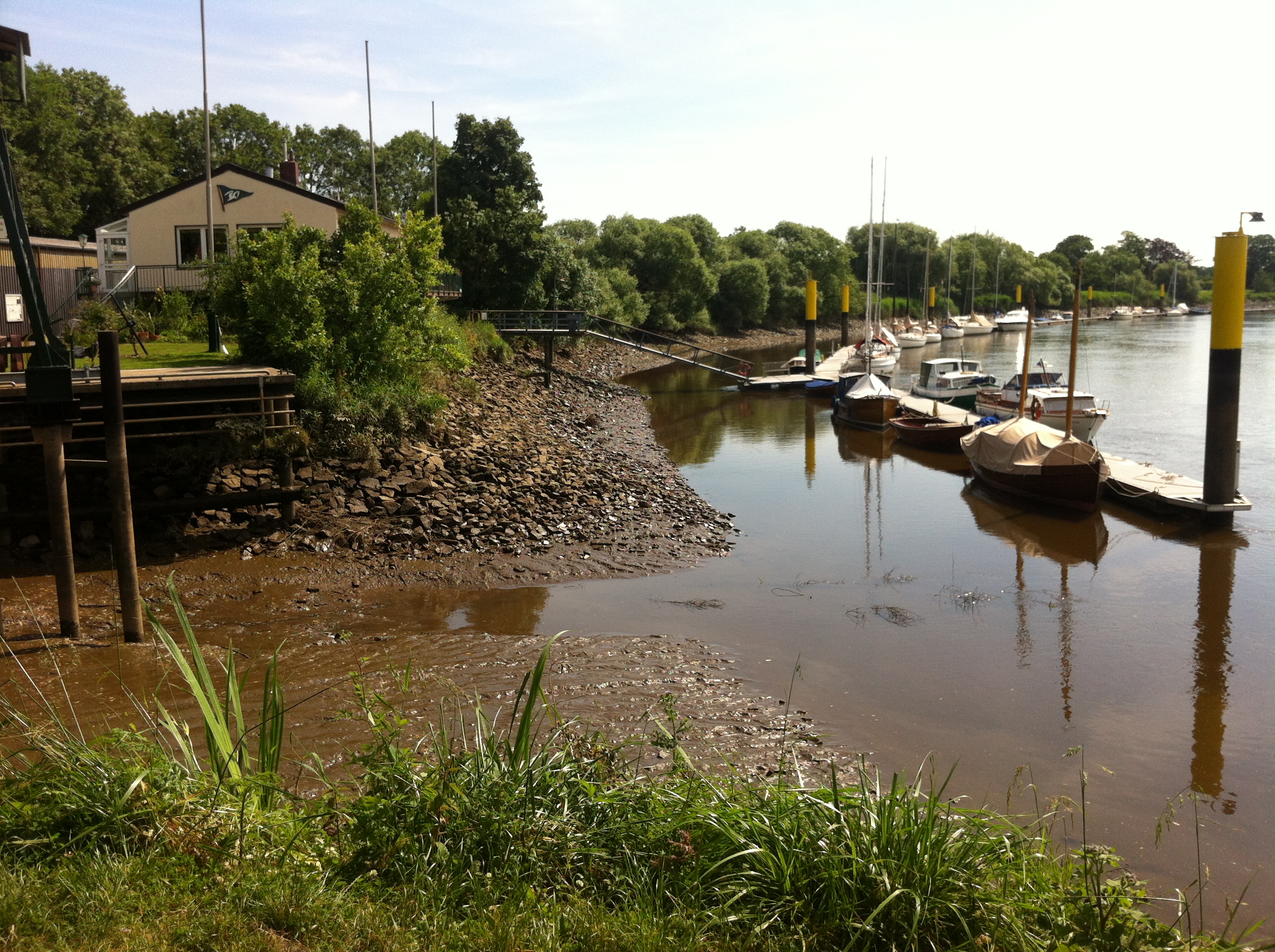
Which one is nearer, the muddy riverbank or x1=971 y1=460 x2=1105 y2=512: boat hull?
the muddy riverbank

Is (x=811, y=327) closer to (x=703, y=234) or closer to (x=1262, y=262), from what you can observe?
(x=703, y=234)

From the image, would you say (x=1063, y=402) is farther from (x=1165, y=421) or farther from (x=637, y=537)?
(x=637, y=537)

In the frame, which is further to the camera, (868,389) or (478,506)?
(868,389)

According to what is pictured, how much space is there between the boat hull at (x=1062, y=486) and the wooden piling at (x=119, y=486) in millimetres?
20016

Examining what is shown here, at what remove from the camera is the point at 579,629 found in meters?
14.2

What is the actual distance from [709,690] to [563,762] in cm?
629

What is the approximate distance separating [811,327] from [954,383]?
45.5ft

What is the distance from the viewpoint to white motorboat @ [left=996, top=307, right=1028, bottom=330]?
10350cm

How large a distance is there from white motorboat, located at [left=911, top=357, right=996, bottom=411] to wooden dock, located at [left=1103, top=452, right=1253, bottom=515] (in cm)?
1341

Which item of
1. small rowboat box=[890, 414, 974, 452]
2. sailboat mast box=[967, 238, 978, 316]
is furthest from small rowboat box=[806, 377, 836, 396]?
sailboat mast box=[967, 238, 978, 316]

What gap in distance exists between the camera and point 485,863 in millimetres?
5133

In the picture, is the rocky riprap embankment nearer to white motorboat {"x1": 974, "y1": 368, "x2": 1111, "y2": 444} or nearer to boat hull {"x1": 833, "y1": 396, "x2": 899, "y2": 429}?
white motorboat {"x1": 974, "y1": 368, "x2": 1111, "y2": 444}

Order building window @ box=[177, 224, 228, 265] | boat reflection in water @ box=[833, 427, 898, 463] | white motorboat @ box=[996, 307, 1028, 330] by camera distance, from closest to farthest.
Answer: boat reflection in water @ box=[833, 427, 898, 463] → building window @ box=[177, 224, 228, 265] → white motorboat @ box=[996, 307, 1028, 330]

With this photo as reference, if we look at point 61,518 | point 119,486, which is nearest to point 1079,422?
point 119,486
